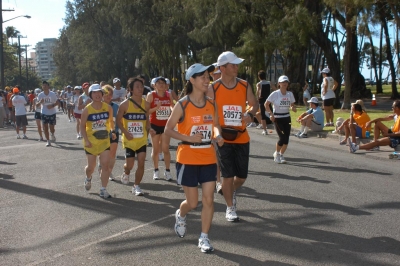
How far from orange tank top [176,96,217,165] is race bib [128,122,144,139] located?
3.20 meters

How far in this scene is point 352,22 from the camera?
20.7 metres

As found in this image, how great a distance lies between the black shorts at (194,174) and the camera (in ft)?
18.1

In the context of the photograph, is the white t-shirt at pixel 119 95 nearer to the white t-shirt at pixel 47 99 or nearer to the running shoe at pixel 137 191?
the white t-shirt at pixel 47 99

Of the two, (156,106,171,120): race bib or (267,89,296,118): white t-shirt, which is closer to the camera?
(156,106,171,120): race bib

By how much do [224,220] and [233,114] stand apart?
1.36 meters

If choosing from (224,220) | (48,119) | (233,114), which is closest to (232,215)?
(224,220)

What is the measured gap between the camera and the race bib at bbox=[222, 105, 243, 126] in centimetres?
682

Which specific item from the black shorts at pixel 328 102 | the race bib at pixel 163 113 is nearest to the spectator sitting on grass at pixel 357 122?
the black shorts at pixel 328 102

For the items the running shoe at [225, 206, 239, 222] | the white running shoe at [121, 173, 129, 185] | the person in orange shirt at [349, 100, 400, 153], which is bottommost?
the running shoe at [225, 206, 239, 222]

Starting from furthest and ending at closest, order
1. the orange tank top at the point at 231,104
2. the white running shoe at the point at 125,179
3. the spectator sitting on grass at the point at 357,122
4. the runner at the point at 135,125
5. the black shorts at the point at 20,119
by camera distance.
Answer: the black shorts at the point at 20,119 < the spectator sitting on grass at the point at 357,122 < the white running shoe at the point at 125,179 < the runner at the point at 135,125 < the orange tank top at the point at 231,104

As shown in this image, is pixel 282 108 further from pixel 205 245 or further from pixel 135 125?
pixel 205 245

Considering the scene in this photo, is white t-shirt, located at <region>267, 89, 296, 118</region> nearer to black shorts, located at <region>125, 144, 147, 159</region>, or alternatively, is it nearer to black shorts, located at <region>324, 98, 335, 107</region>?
black shorts, located at <region>125, 144, 147, 159</region>

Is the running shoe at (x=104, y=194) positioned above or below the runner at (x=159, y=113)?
below

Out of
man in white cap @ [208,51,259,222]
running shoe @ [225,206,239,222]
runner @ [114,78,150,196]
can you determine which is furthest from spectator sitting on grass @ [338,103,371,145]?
running shoe @ [225,206,239,222]
